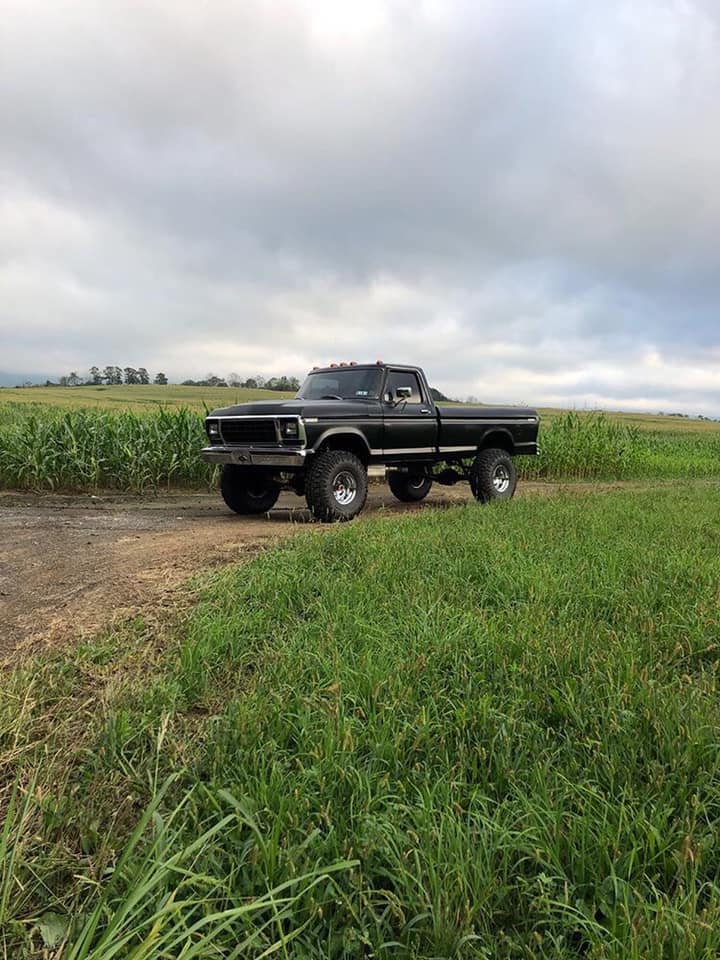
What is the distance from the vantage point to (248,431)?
8047 millimetres

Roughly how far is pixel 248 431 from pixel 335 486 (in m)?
1.32

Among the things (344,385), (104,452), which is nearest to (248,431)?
(344,385)

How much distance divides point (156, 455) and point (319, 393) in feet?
14.0

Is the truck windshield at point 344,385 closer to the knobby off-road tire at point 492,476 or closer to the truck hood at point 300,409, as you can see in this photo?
the truck hood at point 300,409

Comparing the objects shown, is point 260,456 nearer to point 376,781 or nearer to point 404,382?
point 404,382

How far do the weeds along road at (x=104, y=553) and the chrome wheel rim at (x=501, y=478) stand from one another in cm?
116

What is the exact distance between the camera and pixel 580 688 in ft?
8.63

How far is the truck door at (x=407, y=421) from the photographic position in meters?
8.73

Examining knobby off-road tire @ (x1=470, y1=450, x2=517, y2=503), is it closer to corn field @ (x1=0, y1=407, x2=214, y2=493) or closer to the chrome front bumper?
the chrome front bumper

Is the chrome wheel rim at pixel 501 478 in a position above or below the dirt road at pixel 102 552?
above

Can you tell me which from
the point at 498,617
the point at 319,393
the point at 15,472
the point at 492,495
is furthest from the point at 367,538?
the point at 15,472

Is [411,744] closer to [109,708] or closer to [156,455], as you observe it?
[109,708]

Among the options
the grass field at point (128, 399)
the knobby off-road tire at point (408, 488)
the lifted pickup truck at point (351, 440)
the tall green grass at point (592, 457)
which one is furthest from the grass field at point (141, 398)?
the lifted pickup truck at point (351, 440)

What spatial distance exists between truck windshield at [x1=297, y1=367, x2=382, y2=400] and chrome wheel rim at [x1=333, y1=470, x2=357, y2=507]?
1243mm
